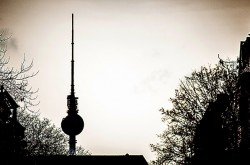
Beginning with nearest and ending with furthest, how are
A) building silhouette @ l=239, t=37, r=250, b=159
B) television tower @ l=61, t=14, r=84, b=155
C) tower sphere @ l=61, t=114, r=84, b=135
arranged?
building silhouette @ l=239, t=37, r=250, b=159 → television tower @ l=61, t=14, r=84, b=155 → tower sphere @ l=61, t=114, r=84, b=135

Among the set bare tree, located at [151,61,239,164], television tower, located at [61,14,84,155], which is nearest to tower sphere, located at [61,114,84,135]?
television tower, located at [61,14,84,155]

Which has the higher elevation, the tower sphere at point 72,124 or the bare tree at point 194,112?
the tower sphere at point 72,124

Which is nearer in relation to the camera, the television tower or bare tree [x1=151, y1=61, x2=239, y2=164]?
bare tree [x1=151, y1=61, x2=239, y2=164]

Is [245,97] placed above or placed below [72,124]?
below

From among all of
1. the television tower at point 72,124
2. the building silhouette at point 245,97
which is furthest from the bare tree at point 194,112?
the television tower at point 72,124

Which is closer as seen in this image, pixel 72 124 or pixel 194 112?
pixel 194 112

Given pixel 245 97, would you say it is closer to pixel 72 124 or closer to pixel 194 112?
pixel 194 112

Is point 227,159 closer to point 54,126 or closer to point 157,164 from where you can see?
point 157,164

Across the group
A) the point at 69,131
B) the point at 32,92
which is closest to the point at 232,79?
the point at 32,92

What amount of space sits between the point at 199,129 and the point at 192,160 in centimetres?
219

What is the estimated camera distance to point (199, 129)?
43.0m

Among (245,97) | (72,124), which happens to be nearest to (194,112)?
(245,97)

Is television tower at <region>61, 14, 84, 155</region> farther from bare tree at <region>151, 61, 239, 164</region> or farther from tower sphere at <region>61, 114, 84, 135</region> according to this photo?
bare tree at <region>151, 61, 239, 164</region>

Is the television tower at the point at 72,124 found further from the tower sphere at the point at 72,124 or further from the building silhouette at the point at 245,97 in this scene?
the building silhouette at the point at 245,97
